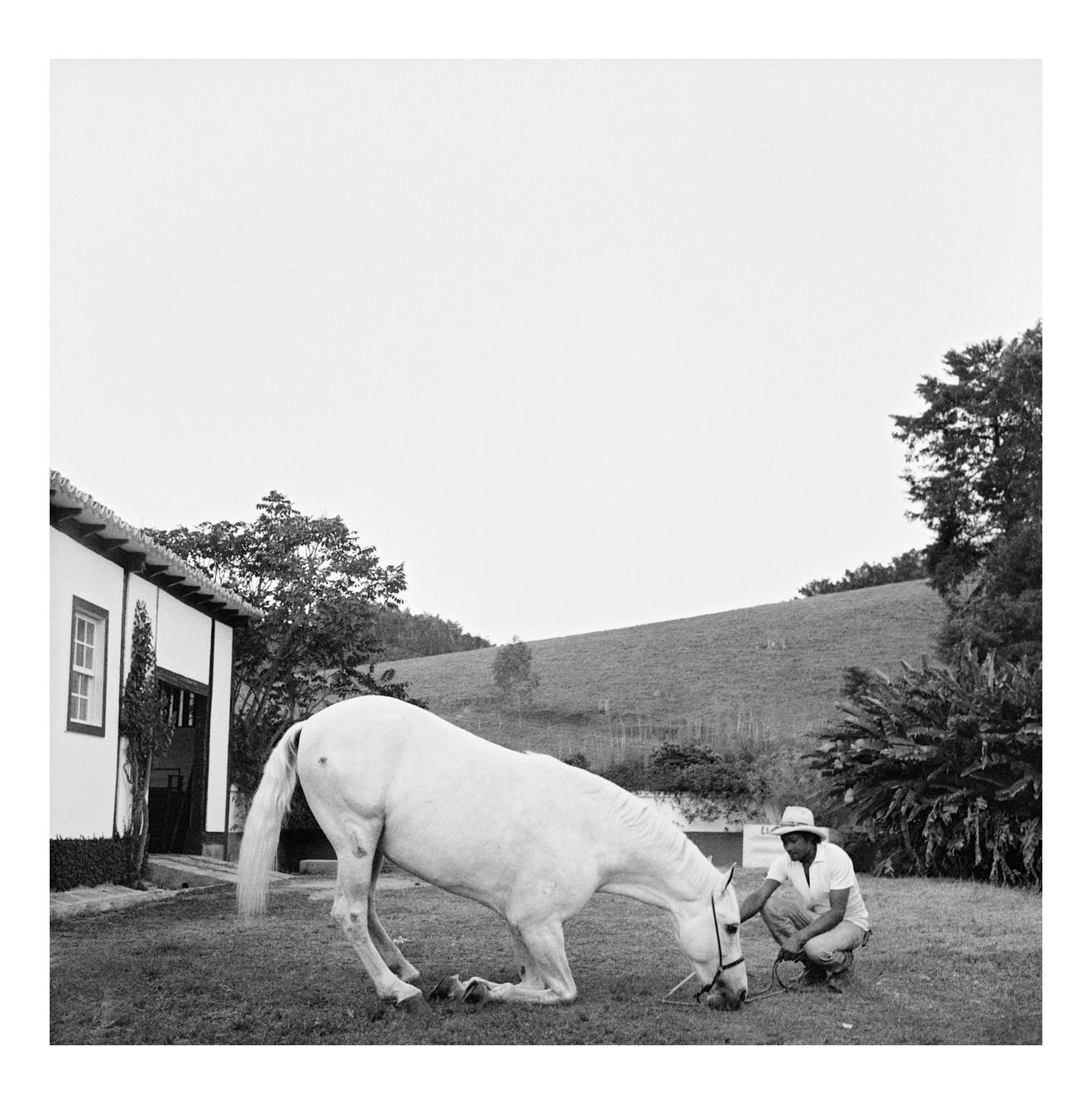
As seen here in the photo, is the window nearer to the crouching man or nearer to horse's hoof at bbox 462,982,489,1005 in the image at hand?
horse's hoof at bbox 462,982,489,1005

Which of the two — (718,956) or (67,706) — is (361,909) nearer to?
(718,956)

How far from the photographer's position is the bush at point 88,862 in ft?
30.0

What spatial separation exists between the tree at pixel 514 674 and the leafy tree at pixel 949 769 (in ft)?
49.3

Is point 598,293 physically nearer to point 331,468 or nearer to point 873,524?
point 331,468

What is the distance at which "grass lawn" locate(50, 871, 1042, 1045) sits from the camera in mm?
5137

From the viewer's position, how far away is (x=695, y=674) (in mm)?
32031

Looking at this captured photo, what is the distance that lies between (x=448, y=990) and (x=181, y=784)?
8.87 metres

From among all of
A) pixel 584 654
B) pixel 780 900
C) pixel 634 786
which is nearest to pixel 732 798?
pixel 634 786

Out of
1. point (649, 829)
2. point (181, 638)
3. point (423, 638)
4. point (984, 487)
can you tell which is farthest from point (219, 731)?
point (984, 487)

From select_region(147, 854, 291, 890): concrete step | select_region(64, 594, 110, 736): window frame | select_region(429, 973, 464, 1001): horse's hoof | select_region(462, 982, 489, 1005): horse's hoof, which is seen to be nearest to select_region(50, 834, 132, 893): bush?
select_region(147, 854, 291, 890): concrete step

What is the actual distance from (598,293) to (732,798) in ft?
24.4

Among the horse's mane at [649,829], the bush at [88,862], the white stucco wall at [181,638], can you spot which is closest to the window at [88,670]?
the bush at [88,862]

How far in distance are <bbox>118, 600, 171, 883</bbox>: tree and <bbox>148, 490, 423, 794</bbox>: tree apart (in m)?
4.47

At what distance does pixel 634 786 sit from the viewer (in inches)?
617
